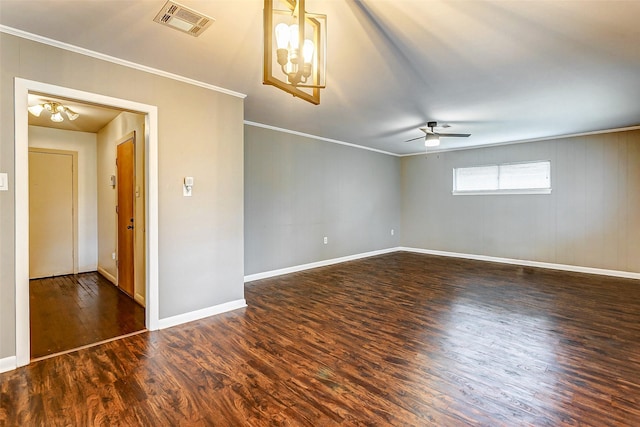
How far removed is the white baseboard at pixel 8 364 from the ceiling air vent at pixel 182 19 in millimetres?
2723

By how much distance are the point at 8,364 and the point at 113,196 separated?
3010 millimetres

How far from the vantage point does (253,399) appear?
1988 mm

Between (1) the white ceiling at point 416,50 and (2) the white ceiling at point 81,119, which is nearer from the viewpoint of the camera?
(1) the white ceiling at point 416,50

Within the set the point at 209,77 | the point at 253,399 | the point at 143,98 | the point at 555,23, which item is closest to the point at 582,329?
the point at 555,23

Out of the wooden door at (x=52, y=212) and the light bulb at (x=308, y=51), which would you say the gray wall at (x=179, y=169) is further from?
the wooden door at (x=52, y=212)

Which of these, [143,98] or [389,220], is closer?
[143,98]

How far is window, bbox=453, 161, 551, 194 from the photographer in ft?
19.8

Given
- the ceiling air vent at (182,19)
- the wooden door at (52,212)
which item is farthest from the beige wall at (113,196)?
the ceiling air vent at (182,19)

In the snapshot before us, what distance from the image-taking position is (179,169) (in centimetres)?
319

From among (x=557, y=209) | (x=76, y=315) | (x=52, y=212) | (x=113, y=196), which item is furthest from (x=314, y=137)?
(x=557, y=209)

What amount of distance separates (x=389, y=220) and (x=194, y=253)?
5532 mm

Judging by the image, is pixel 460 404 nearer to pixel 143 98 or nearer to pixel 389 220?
pixel 143 98

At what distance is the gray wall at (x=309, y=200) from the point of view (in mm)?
5012

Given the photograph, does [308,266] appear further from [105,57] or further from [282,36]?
[282,36]
